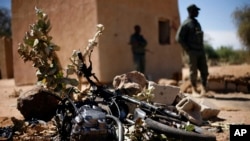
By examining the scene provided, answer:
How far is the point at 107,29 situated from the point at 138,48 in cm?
108

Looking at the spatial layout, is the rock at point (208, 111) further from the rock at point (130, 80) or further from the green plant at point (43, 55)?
the green plant at point (43, 55)

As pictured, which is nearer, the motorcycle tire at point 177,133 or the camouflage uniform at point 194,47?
the motorcycle tire at point 177,133

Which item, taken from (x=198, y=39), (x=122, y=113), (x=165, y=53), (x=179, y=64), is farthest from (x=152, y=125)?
(x=179, y=64)

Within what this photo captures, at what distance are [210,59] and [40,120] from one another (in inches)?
1037

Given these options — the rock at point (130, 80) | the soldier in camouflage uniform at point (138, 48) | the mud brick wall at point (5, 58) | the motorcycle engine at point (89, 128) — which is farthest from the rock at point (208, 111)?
the mud brick wall at point (5, 58)

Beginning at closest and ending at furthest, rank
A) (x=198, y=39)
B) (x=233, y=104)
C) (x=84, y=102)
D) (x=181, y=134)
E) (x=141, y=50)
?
(x=181, y=134) → (x=84, y=102) → (x=233, y=104) → (x=198, y=39) → (x=141, y=50)

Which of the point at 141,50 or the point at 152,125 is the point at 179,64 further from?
the point at 152,125

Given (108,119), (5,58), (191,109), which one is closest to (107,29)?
(191,109)

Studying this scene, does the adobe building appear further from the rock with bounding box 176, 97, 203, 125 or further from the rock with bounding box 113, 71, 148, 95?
the rock with bounding box 176, 97, 203, 125

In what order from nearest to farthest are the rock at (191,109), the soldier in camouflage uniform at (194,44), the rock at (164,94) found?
the rock at (191,109) < the rock at (164,94) < the soldier in camouflage uniform at (194,44)

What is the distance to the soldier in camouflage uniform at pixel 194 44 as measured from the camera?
687cm

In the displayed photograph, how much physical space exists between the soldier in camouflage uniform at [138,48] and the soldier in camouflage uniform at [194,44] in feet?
7.27

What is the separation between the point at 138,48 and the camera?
359 inches

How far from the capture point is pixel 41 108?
4188 millimetres
